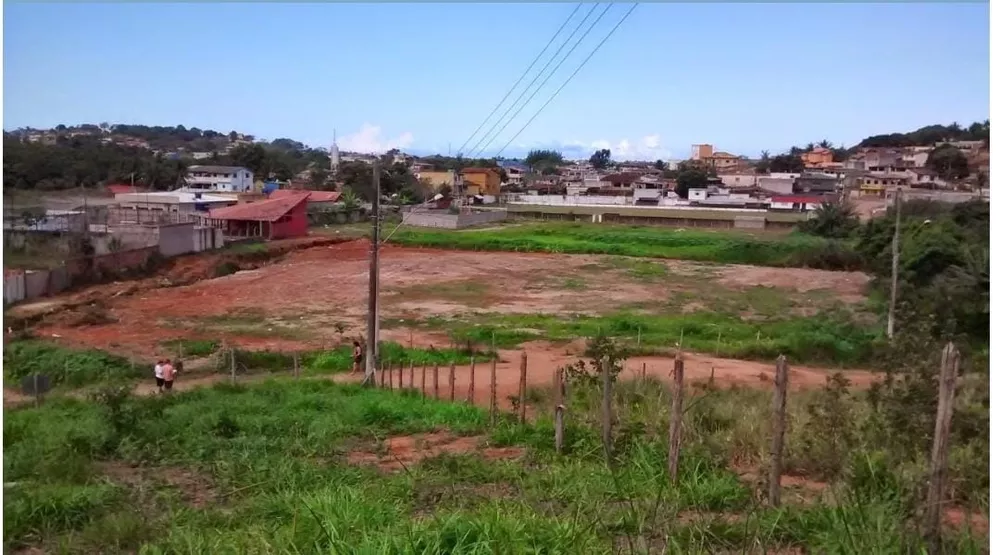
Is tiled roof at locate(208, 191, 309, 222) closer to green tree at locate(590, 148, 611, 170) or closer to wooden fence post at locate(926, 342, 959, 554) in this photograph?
wooden fence post at locate(926, 342, 959, 554)

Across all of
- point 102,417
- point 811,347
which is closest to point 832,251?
point 811,347

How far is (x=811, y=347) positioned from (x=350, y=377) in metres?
9.11

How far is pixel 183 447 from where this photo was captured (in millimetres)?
6656

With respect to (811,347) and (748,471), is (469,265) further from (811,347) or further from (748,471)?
(748,471)

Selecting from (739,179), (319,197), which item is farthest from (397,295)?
(739,179)

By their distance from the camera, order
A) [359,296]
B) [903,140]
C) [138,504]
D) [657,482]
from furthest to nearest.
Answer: [903,140]
[359,296]
[138,504]
[657,482]

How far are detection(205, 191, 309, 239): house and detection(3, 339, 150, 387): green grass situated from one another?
55.8ft

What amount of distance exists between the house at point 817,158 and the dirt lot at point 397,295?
40.5 meters

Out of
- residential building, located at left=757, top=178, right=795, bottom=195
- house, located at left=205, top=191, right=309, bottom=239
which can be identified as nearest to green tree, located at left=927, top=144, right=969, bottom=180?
residential building, located at left=757, top=178, right=795, bottom=195

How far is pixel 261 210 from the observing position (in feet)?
115

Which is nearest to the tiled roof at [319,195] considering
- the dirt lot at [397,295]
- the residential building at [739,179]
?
the dirt lot at [397,295]

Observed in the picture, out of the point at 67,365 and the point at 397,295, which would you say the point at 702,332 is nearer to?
the point at 397,295

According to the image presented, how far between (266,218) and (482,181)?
23.8m

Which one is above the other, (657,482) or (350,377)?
(657,482)
